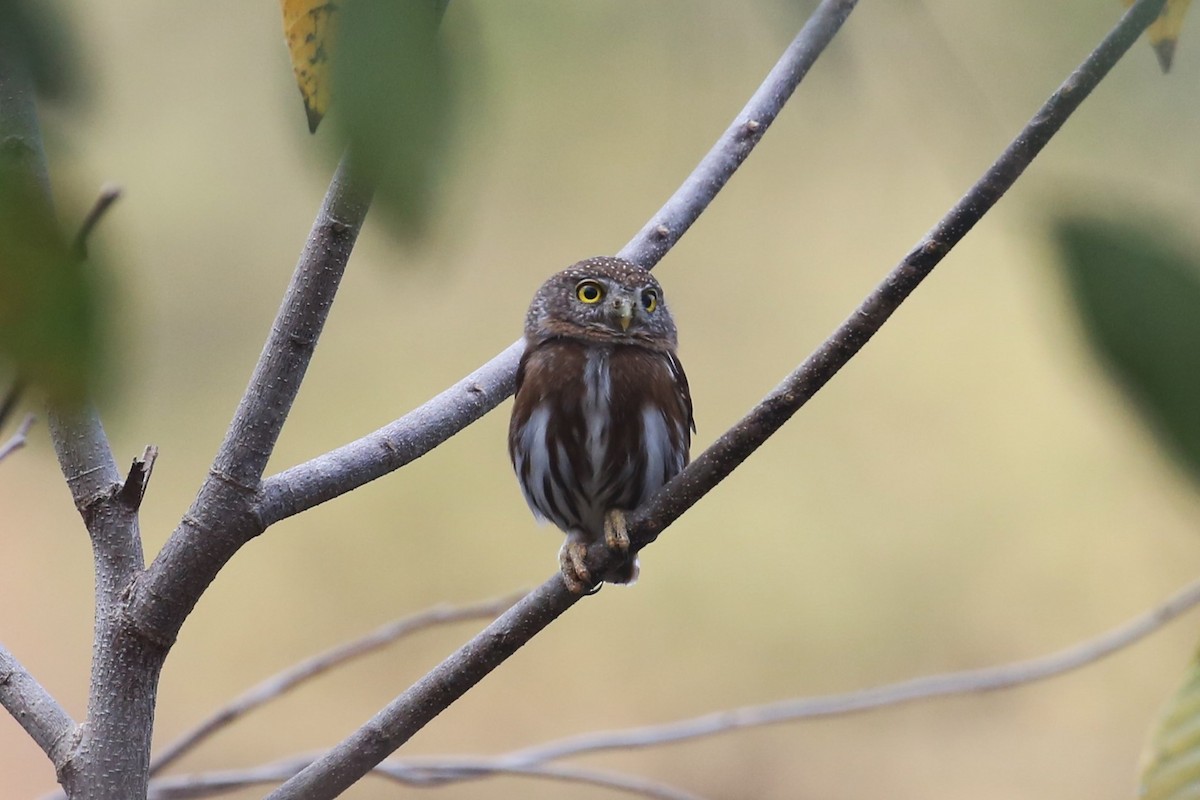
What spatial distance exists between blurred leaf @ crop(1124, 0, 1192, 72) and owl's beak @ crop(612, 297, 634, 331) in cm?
153

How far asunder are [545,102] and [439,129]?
0.11 metres

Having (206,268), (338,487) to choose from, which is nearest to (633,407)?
(338,487)

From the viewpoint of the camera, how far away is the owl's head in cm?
189

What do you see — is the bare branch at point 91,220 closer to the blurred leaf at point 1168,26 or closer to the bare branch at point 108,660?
the blurred leaf at point 1168,26

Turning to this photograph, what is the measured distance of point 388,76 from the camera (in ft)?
0.79

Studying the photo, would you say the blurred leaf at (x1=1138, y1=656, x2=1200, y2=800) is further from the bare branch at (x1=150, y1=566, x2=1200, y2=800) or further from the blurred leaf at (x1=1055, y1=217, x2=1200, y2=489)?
the bare branch at (x1=150, y1=566, x2=1200, y2=800)

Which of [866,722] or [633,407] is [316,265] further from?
[866,722]

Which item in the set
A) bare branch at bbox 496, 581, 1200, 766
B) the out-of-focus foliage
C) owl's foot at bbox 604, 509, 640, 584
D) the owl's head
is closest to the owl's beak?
the owl's head

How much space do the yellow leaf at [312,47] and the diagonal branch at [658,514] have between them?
24.8 inches

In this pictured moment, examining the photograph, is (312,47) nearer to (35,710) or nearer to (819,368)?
(819,368)

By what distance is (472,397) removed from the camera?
154cm

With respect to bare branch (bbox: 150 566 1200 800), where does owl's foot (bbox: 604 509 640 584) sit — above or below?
above

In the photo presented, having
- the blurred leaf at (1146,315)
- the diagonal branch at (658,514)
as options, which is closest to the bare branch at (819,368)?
the diagonal branch at (658,514)

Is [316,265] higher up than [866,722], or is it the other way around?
[316,265]
